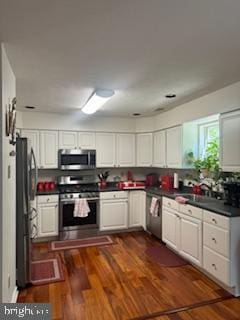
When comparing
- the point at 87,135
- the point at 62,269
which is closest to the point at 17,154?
the point at 62,269

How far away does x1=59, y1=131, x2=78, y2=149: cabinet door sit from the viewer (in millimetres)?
4730

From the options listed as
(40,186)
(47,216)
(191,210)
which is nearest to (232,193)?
(191,210)

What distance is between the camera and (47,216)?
4285mm

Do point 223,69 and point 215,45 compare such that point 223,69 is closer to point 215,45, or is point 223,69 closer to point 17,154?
point 215,45

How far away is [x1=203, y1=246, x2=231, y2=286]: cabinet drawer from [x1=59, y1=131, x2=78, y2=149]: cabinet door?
307 cm

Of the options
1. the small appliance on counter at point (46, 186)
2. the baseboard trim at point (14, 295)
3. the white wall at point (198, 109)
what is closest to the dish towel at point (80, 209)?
the small appliance on counter at point (46, 186)

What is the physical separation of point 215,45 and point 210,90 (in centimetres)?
132

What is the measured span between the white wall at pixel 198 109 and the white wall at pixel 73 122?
1.18 feet

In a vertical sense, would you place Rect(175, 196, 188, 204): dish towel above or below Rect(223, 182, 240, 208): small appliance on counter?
below

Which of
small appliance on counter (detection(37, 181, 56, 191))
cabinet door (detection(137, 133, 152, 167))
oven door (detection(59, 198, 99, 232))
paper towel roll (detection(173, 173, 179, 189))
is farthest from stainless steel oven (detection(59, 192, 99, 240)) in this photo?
paper towel roll (detection(173, 173, 179, 189))

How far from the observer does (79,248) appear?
398 cm

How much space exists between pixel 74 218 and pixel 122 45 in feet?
10.9

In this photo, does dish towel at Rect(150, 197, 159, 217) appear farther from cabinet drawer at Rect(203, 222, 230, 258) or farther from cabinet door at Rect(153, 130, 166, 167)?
cabinet drawer at Rect(203, 222, 230, 258)

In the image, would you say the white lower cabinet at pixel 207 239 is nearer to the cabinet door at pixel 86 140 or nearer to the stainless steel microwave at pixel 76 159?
the stainless steel microwave at pixel 76 159
